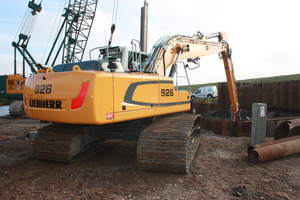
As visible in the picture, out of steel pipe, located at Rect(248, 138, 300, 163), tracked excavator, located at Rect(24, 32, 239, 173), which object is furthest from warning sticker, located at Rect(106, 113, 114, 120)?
steel pipe, located at Rect(248, 138, 300, 163)

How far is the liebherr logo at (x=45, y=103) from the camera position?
3615 mm

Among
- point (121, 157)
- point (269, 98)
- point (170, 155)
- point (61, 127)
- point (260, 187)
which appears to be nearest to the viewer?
point (260, 187)

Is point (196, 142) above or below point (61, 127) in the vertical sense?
below

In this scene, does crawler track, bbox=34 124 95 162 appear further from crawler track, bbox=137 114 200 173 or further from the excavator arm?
the excavator arm

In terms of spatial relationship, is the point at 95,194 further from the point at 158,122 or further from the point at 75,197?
the point at 158,122

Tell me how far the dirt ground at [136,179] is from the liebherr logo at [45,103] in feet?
4.04

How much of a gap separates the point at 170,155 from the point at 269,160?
7.72 ft

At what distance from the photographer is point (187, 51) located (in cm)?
638

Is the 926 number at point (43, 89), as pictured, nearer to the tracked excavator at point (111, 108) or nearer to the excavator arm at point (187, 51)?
the tracked excavator at point (111, 108)

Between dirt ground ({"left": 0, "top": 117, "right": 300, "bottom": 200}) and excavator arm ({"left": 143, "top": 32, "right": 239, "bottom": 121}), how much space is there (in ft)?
7.44

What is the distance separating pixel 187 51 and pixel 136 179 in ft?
13.4

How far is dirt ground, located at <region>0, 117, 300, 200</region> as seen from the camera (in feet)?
10.4

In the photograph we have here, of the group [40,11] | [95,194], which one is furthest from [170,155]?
[40,11]

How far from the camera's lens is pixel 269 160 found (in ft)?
15.0
